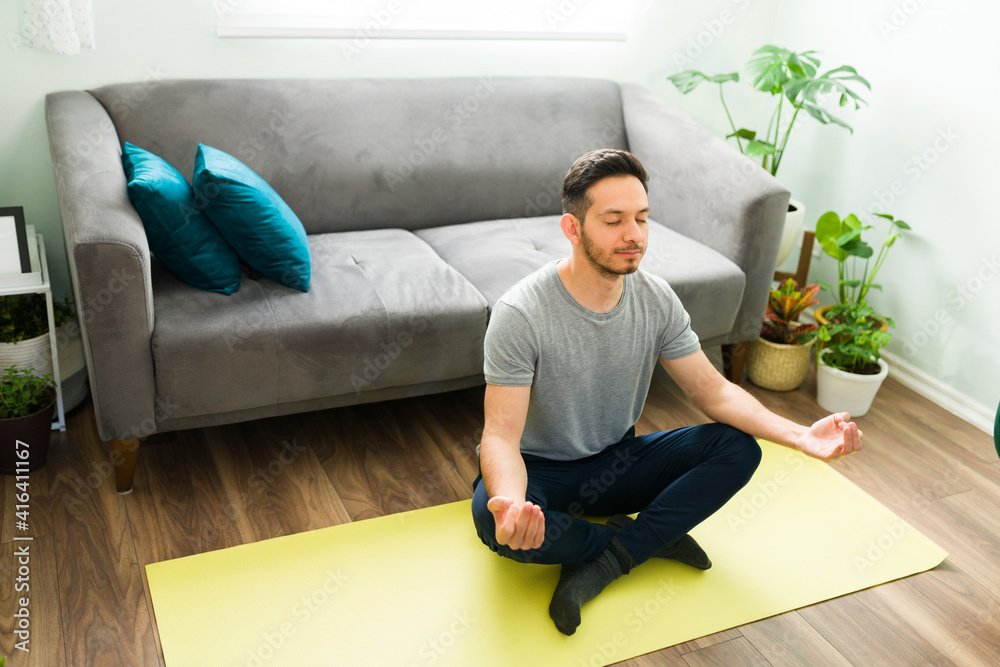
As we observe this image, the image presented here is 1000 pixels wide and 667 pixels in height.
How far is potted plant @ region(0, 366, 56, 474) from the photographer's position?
1.97 metres

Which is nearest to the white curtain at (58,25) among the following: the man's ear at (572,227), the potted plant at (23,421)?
the potted plant at (23,421)

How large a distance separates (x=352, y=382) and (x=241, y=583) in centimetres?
55

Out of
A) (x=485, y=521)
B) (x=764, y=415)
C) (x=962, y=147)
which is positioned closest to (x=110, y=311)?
(x=485, y=521)

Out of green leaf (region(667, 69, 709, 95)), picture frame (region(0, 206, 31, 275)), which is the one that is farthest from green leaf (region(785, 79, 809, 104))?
picture frame (region(0, 206, 31, 275))

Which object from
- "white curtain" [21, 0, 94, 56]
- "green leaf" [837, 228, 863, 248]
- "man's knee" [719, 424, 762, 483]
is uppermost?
"white curtain" [21, 0, 94, 56]

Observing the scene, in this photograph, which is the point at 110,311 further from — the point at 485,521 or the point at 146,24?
the point at 146,24

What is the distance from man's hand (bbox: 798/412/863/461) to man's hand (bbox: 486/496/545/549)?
554mm

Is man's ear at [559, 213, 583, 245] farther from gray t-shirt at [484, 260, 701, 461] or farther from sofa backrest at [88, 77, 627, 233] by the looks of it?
sofa backrest at [88, 77, 627, 233]

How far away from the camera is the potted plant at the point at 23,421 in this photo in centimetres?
197

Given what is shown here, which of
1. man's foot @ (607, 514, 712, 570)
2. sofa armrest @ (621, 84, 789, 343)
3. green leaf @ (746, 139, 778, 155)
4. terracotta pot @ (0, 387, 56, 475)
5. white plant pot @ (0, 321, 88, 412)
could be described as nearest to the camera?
man's foot @ (607, 514, 712, 570)

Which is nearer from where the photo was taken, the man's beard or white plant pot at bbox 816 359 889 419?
the man's beard

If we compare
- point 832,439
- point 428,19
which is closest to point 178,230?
point 428,19

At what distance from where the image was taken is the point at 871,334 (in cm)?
252

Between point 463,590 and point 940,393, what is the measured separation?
1.81 meters
